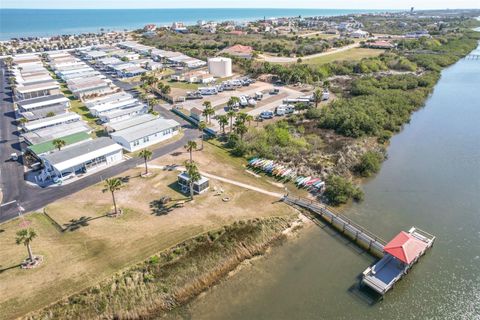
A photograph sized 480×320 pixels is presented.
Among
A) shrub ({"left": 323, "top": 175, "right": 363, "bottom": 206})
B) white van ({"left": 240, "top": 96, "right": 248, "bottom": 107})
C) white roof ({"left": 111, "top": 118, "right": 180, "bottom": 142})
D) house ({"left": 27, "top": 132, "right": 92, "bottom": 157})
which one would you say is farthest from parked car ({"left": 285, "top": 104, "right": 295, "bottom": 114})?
house ({"left": 27, "top": 132, "right": 92, "bottom": 157})

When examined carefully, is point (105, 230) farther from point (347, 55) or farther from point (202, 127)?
point (347, 55)

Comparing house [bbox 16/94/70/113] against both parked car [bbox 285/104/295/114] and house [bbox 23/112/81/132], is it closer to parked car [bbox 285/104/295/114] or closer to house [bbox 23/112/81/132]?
→ house [bbox 23/112/81/132]

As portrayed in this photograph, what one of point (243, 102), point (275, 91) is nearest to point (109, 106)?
point (243, 102)

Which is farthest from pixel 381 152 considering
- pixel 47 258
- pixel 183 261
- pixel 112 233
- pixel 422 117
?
pixel 47 258

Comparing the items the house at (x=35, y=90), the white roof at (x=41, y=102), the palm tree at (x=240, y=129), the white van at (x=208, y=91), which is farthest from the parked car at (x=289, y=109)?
the house at (x=35, y=90)

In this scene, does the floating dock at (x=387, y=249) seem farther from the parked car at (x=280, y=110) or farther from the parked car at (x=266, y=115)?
the parked car at (x=280, y=110)

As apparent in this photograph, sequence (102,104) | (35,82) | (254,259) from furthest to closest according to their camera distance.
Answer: (35,82) < (102,104) < (254,259)

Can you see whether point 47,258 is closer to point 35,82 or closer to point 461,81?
point 35,82
